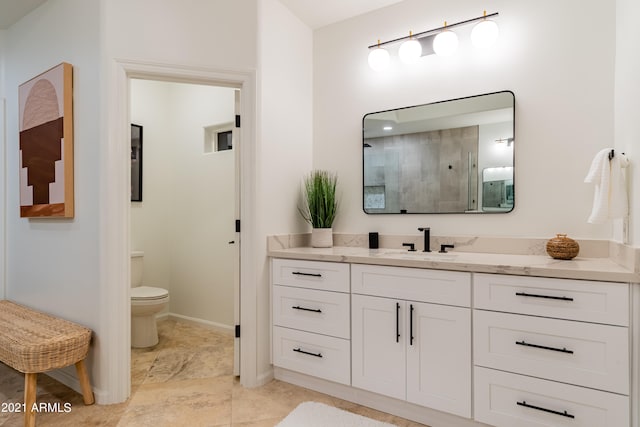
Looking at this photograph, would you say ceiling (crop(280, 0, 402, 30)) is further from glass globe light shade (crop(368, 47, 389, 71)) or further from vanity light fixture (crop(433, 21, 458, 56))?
vanity light fixture (crop(433, 21, 458, 56))

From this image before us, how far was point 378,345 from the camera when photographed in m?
2.00

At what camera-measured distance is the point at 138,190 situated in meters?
3.60

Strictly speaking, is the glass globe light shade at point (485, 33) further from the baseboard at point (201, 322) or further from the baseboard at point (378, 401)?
the baseboard at point (201, 322)

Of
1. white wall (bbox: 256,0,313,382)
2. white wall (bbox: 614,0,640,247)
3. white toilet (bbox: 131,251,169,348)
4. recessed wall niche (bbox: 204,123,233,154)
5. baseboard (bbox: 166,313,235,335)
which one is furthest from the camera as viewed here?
recessed wall niche (bbox: 204,123,233,154)

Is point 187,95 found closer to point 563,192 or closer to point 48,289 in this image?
point 48,289

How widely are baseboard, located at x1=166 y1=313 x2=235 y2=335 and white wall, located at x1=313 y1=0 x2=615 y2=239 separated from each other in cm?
170

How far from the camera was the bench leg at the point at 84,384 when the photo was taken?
208cm

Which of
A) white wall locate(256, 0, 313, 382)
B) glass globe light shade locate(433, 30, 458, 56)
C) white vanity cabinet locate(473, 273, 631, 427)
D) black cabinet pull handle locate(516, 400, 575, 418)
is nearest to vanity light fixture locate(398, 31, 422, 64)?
glass globe light shade locate(433, 30, 458, 56)

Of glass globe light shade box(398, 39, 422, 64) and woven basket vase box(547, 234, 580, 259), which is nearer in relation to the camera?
woven basket vase box(547, 234, 580, 259)

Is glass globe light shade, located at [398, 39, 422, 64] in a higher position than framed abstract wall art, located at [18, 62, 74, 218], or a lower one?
higher

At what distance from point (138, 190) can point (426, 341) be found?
301cm

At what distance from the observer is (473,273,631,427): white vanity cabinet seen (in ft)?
4.77

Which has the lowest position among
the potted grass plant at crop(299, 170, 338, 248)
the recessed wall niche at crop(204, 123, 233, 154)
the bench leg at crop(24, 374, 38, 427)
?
the bench leg at crop(24, 374, 38, 427)

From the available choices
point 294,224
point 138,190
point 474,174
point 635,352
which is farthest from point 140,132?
point 635,352
